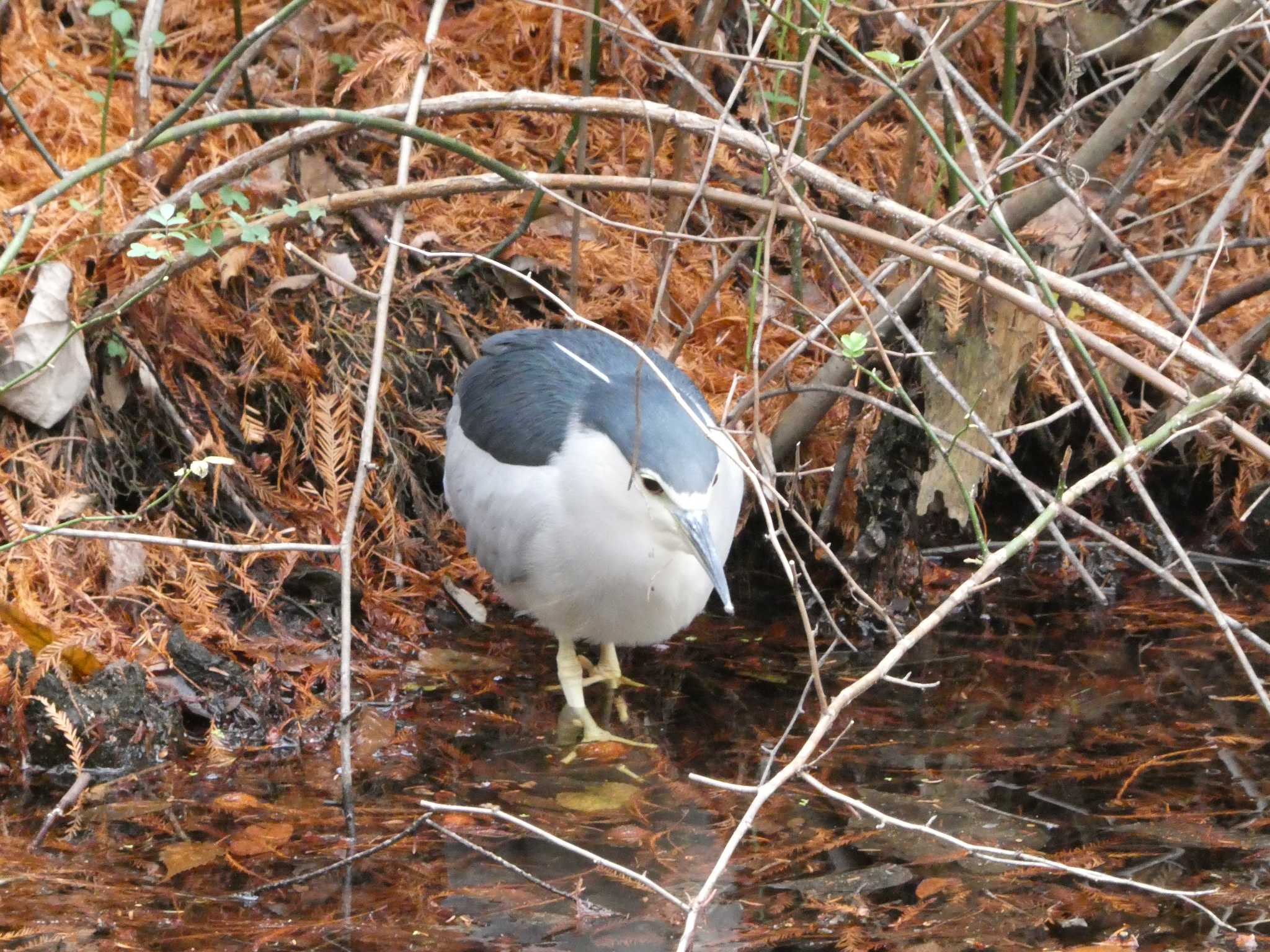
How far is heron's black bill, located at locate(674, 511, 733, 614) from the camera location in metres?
3.37

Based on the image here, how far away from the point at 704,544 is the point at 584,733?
99 cm

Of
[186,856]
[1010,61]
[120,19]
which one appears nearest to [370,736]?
[186,856]

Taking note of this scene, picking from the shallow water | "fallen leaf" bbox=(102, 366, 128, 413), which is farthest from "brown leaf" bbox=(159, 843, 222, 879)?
"fallen leaf" bbox=(102, 366, 128, 413)

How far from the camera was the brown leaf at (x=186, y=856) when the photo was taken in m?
3.22

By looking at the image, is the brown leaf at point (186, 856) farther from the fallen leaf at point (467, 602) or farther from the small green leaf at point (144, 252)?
the fallen leaf at point (467, 602)

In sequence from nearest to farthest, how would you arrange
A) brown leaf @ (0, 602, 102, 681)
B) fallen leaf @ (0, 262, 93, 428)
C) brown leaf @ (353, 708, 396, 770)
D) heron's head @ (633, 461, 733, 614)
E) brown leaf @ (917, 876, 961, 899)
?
1. brown leaf @ (917, 876, 961, 899)
2. heron's head @ (633, 461, 733, 614)
3. brown leaf @ (0, 602, 102, 681)
4. brown leaf @ (353, 708, 396, 770)
5. fallen leaf @ (0, 262, 93, 428)

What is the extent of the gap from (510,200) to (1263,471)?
10.1 feet

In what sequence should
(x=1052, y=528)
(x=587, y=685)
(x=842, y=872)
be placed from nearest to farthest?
1. (x=842, y=872)
2. (x=1052, y=528)
3. (x=587, y=685)

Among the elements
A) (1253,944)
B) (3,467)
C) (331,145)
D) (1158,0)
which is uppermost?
Result: (1158,0)

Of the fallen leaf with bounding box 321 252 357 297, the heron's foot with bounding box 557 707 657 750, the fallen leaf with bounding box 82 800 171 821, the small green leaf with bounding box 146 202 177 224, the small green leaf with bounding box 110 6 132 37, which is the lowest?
the heron's foot with bounding box 557 707 657 750

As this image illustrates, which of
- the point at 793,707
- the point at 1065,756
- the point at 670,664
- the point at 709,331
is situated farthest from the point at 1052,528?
the point at 709,331

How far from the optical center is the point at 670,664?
4754 millimetres

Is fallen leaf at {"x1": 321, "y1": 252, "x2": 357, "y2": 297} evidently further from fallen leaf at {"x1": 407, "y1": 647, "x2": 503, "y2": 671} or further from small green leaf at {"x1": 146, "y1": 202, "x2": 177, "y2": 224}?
small green leaf at {"x1": 146, "y1": 202, "x2": 177, "y2": 224}

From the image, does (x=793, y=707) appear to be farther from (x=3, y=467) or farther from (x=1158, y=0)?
(x=1158, y=0)
